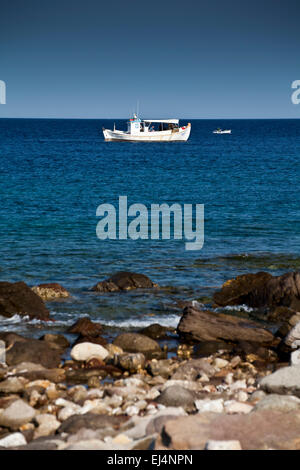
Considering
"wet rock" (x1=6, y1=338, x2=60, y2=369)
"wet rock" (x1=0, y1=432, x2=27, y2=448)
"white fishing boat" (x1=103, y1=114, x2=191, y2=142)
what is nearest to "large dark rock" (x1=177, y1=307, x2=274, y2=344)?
"wet rock" (x1=6, y1=338, x2=60, y2=369)

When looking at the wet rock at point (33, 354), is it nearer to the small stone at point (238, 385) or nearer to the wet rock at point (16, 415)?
the wet rock at point (16, 415)

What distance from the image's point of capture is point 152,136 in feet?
328

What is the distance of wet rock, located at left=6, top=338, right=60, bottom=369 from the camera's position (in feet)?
41.0

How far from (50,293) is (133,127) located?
A: 85.1 m

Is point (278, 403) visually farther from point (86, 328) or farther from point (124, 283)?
point (124, 283)

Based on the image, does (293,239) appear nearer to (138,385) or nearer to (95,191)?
(138,385)

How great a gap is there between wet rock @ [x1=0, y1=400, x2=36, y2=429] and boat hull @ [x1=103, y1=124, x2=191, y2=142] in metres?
90.7

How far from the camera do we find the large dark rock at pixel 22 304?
52.4ft

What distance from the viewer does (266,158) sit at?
2997 inches

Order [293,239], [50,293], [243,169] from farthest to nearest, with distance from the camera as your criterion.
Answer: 1. [243,169]
2. [293,239]
3. [50,293]

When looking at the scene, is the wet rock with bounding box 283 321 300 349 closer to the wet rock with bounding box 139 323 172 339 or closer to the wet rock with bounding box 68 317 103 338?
the wet rock with bounding box 139 323 172 339

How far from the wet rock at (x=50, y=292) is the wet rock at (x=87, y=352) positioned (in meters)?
5.08

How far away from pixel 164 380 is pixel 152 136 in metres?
90.6

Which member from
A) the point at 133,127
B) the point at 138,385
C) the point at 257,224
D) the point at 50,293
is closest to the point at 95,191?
the point at 257,224
